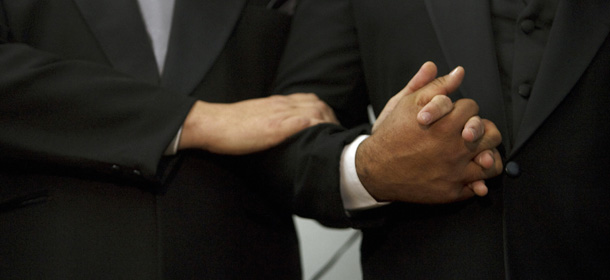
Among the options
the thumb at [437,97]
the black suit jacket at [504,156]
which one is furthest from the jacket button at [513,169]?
the thumb at [437,97]

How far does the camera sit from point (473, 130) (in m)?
0.84

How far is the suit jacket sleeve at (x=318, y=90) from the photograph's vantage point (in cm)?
102

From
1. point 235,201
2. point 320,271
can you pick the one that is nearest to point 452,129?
point 235,201

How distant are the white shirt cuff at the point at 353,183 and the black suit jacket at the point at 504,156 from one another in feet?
0.06

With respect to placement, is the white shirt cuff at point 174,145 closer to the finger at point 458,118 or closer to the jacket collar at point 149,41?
the jacket collar at point 149,41

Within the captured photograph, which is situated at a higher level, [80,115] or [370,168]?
[80,115]

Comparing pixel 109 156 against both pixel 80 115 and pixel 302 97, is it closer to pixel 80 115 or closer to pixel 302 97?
pixel 80 115

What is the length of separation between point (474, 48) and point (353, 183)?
10.9 inches

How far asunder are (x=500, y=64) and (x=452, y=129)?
0.17m

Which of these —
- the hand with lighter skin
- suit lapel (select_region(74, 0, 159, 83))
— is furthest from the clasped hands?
suit lapel (select_region(74, 0, 159, 83))

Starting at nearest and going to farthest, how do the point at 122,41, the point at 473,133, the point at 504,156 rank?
the point at 473,133
the point at 504,156
the point at 122,41

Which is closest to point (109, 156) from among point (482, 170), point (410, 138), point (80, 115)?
point (80, 115)

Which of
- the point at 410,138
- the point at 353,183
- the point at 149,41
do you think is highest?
the point at 149,41

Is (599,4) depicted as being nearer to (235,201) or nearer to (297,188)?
(297,188)
